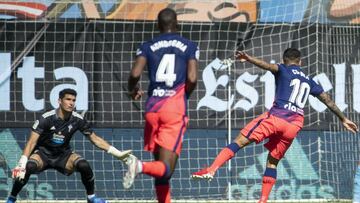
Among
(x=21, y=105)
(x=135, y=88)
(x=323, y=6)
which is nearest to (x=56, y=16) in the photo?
(x=21, y=105)

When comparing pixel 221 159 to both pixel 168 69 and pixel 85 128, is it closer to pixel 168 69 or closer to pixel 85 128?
pixel 85 128

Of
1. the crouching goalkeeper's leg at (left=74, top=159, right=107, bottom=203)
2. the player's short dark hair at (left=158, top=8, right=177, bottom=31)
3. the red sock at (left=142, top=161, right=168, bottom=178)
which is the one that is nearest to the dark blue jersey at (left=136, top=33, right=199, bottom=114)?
the player's short dark hair at (left=158, top=8, right=177, bottom=31)

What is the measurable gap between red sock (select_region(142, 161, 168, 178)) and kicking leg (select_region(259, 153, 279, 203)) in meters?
2.95

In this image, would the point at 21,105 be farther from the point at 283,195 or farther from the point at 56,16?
the point at 283,195

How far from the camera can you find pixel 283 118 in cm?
1059

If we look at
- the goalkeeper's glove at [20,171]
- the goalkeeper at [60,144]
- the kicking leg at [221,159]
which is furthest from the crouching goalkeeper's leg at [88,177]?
the kicking leg at [221,159]

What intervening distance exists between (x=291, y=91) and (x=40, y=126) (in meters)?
3.22

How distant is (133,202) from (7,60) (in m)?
3.05

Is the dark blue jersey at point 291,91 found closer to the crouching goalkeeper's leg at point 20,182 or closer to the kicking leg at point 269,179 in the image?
the kicking leg at point 269,179

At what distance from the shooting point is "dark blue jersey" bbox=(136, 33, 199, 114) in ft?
26.2

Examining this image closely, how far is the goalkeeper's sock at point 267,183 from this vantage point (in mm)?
10492

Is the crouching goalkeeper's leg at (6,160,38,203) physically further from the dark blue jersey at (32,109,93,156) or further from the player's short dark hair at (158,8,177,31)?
the player's short dark hair at (158,8,177,31)

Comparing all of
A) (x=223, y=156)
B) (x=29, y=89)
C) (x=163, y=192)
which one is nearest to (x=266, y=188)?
(x=223, y=156)

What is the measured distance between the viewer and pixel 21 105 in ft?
44.9
